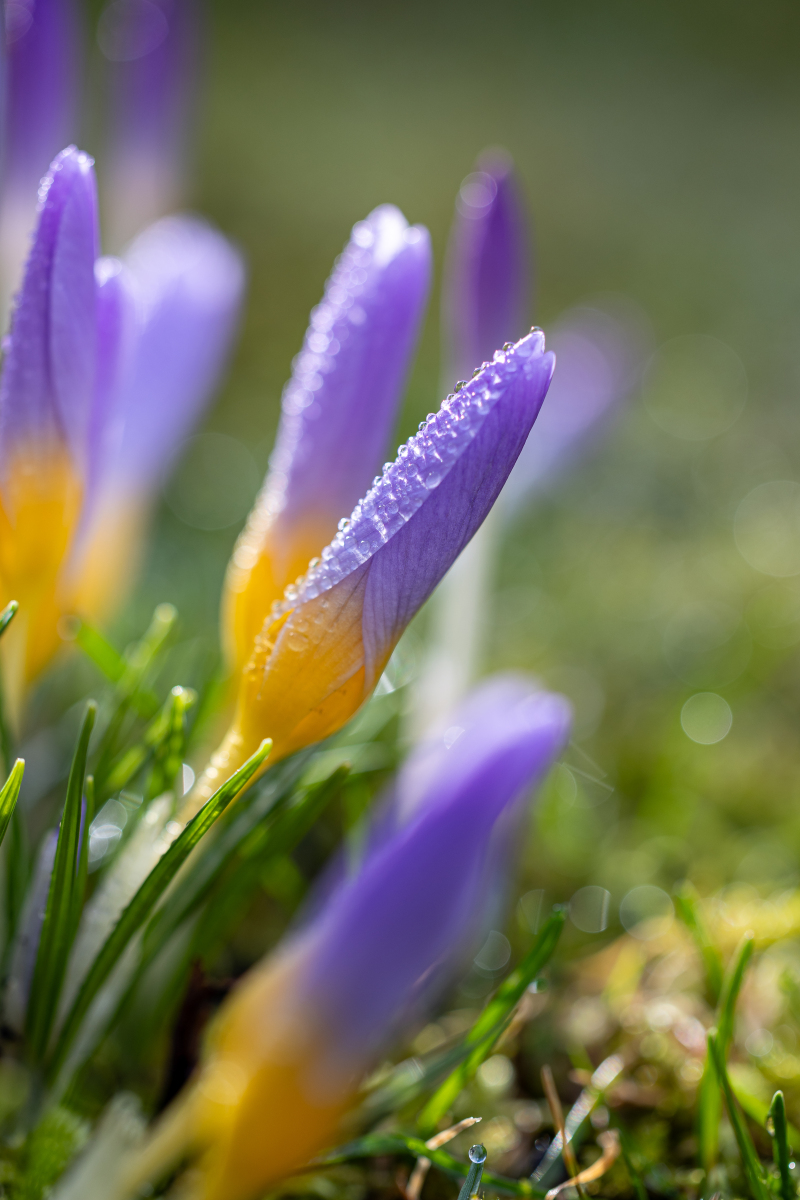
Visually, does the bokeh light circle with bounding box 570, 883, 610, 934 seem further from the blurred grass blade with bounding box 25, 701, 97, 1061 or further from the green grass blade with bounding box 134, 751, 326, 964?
the blurred grass blade with bounding box 25, 701, 97, 1061

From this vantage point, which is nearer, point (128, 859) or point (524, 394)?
point (524, 394)

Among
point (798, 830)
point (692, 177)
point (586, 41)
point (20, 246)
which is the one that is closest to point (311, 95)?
point (692, 177)

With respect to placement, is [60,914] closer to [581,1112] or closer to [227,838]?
[227,838]

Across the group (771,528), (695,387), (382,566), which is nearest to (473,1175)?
(382,566)

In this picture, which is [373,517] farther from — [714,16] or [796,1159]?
[714,16]

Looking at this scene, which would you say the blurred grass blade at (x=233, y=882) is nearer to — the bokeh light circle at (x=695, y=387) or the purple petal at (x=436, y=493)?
the purple petal at (x=436, y=493)

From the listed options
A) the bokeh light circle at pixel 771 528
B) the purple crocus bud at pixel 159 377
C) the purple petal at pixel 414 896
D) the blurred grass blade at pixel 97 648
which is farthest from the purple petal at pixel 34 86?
the bokeh light circle at pixel 771 528

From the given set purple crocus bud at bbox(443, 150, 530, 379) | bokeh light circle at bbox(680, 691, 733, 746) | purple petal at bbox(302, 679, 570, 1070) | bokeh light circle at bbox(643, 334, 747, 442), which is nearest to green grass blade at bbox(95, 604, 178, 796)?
purple petal at bbox(302, 679, 570, 1070)
